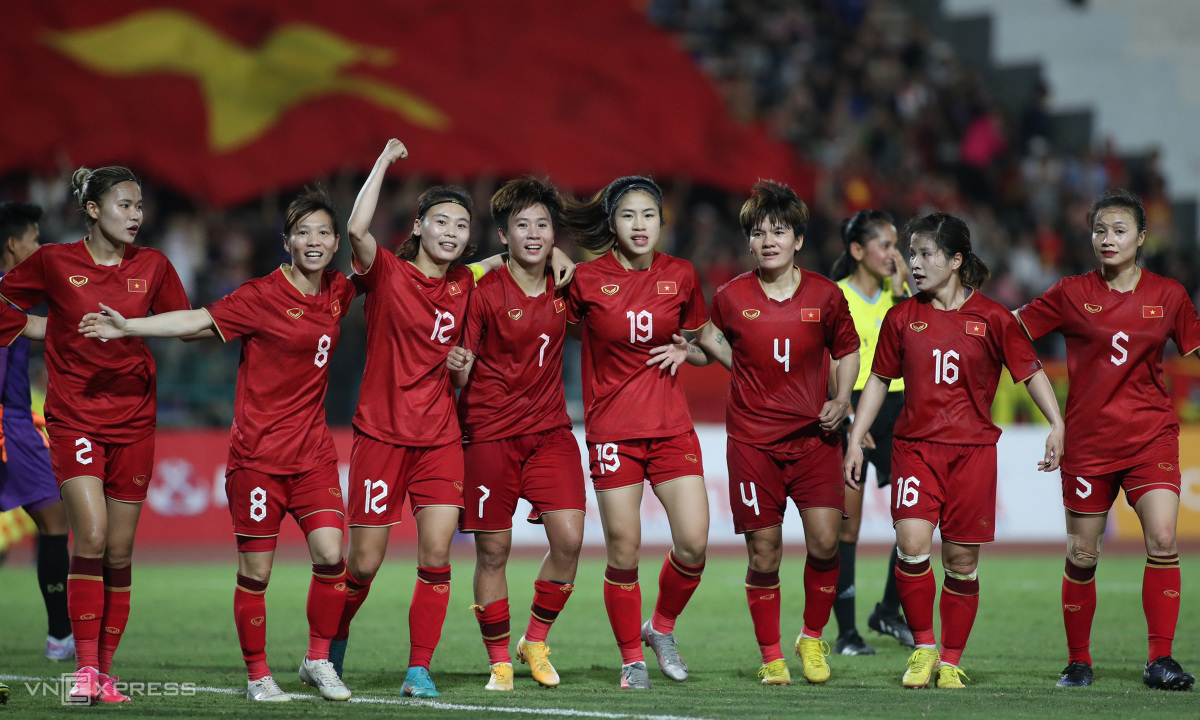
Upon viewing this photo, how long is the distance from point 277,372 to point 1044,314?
12.8ft

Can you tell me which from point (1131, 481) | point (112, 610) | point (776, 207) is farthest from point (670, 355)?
point (112, 610)

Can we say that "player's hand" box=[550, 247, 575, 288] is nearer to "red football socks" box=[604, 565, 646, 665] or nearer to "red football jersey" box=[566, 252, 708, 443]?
"red football jersey" box=[566, 252, 708, 443]

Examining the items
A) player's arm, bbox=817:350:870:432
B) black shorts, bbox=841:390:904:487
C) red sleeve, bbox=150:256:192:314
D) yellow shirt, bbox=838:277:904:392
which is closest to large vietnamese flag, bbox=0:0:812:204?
yellow shirt, bbox=838:277:904:392

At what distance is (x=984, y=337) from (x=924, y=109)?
16.4 m

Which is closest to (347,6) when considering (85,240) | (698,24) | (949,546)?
(698,24)

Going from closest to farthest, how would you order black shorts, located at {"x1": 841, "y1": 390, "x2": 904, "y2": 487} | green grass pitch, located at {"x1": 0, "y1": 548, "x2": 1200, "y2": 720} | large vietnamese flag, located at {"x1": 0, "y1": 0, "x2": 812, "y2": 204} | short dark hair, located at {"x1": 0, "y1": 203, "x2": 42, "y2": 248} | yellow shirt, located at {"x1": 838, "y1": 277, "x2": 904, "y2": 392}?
green grass pitch, located at {"x1": 0, "y1": 548, "x2": 1200, "y2": 720}, short dark hair, located at {"x1": 0, "y1": 203, "x2": 42, "y2": 248}, yellow shirt, located at {"x1": 838, "y1": 277, "x2": 904, "y2": 392}, black shorts, located at {"x1": 841, "y1": 390, "x2": 904, "y2": 487}, large vietnamese flag, located at {"x1": 0, "y1": 0, "x2": 812, "y2": 204}

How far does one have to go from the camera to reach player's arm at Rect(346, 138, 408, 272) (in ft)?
20.4

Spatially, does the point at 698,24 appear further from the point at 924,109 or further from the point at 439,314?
the point at 439,314

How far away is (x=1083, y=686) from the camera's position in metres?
6.53

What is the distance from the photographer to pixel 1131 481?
6.60 metres

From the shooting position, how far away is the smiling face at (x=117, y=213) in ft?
21.0

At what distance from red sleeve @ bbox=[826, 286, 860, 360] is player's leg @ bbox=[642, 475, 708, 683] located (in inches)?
40.0

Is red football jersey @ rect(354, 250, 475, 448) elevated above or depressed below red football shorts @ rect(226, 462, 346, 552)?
above

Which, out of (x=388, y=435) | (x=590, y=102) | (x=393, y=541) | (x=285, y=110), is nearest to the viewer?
(x=388, y=435)
